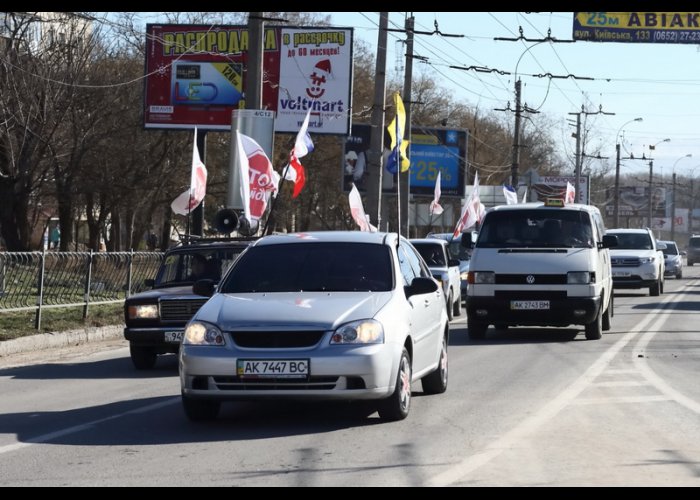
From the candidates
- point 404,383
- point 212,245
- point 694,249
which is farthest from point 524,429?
point 694,249

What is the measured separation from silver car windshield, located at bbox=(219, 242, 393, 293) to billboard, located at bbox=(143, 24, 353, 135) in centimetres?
2321

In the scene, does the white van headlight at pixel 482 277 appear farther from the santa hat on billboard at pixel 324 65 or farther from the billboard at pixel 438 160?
the billboard at pixel 438 160

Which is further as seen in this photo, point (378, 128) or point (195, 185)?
point (378, 128)

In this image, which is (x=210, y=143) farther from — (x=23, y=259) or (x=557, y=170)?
(x=557, y=170)

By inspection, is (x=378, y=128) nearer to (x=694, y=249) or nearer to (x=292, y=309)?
(x=292, y=309)

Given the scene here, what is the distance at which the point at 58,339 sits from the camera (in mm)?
18297

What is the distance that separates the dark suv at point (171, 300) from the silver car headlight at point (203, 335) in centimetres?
489

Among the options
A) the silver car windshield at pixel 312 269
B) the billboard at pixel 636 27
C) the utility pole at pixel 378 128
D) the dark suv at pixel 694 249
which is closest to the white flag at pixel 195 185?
the utility pole at pixel 378 128

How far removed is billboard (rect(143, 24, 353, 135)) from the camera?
34.2m

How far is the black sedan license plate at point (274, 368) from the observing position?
9.16 m

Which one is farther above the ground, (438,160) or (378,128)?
(378,128)

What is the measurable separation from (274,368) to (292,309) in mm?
541

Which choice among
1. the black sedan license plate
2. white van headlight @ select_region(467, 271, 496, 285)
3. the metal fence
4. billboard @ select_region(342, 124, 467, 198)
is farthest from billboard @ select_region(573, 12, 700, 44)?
the black sedan license plate

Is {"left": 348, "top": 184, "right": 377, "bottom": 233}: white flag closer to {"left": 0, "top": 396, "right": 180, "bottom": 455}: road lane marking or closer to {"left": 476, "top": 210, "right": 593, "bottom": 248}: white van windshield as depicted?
{"left": 476, "top": 210, "right": 593, "bottom": 248}: white van windshield
